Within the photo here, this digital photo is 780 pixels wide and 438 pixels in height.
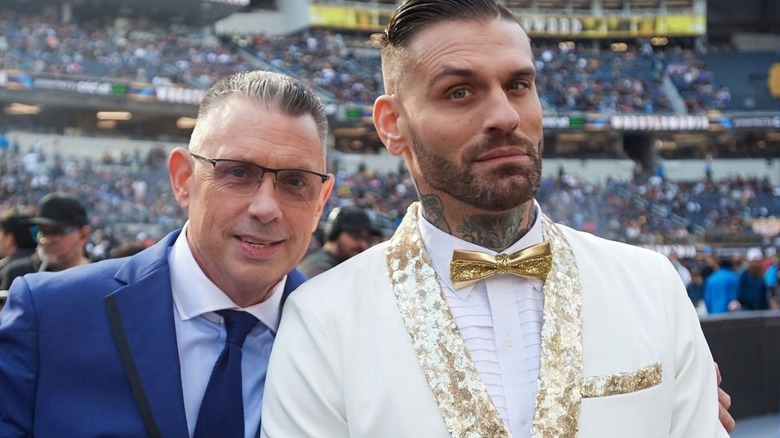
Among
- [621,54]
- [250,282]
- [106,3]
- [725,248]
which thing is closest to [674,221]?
[725,248]

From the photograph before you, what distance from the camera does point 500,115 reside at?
6.33 ft

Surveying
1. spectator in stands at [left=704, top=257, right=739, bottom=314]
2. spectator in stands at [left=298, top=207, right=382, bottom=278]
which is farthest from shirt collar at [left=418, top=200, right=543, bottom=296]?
spectator in stands at [left=704, top=257, right=739, bottom=314]

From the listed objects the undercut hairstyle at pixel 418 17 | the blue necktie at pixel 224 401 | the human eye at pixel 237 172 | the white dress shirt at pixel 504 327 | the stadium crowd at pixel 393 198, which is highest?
the undercut hairstyle at pixel 418 17

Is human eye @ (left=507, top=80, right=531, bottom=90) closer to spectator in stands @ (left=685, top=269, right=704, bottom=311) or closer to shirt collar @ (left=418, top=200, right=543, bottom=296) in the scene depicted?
shirt collar @ (left=418, top=200, right=543, bottom=296)

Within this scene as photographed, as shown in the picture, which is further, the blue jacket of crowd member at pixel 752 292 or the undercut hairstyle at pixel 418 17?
the blue jacket of crowd member at pixel 752 292

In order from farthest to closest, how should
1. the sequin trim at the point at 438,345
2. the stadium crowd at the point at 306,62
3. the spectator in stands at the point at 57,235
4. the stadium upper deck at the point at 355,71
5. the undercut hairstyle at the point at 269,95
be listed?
1. the stadium crowd at the point at 306,62
2. the stadium upper deck at the point at 355,71
3. the spectator in stands at the point at 57,235
4. the undercut hairstyle at the point at 269,95
5. the sequin trim at the point at 438,345

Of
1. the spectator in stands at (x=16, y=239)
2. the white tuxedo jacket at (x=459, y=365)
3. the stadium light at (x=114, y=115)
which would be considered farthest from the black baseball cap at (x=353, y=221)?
the stadium light at (x=114, y=115)

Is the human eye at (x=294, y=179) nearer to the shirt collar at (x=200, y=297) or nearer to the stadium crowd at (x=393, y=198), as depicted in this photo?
the shirt collar at (x=200, y=297)

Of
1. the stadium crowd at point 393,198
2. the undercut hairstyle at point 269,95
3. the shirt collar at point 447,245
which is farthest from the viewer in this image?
the stadium crowd at point 393,198

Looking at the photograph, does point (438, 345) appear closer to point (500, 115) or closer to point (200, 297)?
point (500, 115)

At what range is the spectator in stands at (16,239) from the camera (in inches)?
225

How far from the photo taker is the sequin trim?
1872mm

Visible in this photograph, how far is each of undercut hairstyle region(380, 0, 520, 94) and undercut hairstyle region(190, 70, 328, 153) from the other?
0.29 m

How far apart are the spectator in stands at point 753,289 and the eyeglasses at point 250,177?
36.3ft
